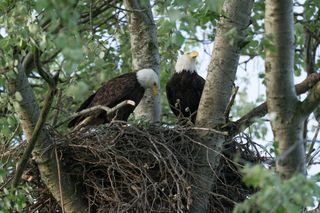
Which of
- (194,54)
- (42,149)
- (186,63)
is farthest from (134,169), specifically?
(194,54)

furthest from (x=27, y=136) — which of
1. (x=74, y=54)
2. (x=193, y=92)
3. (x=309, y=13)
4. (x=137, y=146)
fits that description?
(x=309, y=13)

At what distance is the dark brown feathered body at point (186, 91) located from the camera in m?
6.73

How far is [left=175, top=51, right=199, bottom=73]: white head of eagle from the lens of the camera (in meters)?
6.97

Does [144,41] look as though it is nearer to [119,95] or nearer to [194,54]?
[119,95]

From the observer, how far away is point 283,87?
3.71m

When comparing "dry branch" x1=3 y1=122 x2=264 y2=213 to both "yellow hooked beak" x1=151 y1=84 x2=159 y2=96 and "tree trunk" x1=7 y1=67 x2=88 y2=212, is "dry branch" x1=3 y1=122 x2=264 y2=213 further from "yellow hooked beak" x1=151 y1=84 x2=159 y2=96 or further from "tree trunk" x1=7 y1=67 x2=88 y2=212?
"yellow hooked beak" x1=151 y1=84 x2=159 y2=96

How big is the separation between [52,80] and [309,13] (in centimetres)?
411

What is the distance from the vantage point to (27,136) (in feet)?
15.2

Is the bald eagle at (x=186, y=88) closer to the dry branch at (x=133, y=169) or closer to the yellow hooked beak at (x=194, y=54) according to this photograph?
the yellow hooked beak at (x=194, y=54)

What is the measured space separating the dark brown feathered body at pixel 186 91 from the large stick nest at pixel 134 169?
123cm

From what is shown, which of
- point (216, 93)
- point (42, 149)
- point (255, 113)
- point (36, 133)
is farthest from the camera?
point (216, 93)

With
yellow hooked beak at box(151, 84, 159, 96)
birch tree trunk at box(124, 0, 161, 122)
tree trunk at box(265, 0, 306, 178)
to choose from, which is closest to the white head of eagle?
yellow hooked beak at box(151, 84, 159, 96)

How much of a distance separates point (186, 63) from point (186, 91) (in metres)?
0.36

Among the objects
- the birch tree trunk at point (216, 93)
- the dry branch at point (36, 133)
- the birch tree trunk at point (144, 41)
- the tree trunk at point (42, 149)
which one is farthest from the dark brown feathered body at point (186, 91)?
the dry branch at point (36, 133)
